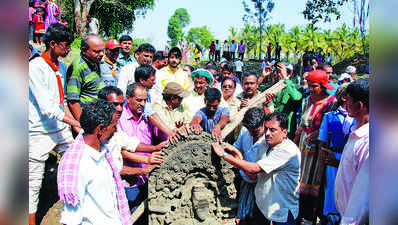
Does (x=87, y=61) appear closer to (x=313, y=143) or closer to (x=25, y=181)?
(x=313, y=143)

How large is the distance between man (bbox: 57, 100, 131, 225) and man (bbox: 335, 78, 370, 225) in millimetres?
1684

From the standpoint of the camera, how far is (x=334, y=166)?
312cm

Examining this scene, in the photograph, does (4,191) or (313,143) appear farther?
(313,143)

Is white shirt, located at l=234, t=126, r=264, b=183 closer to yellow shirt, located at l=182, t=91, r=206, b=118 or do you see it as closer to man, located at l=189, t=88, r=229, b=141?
man, located at l=189, t=88, r=229, b=141

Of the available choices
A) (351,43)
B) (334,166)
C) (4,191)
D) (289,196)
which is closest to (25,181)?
(4,191)

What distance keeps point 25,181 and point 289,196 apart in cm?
262

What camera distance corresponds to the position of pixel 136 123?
337cm

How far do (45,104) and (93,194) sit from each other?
127 centimetres

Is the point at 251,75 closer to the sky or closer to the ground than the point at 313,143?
closer to the sky

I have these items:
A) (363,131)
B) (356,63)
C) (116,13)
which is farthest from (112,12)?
(363,131)

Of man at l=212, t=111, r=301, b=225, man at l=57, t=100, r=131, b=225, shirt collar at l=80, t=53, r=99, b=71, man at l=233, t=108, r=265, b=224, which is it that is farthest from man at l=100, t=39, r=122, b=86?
man at l=212, t=111, r=301, b=225

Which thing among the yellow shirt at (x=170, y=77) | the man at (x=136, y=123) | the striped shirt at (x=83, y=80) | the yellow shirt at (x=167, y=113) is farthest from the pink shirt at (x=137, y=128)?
the yellow shirt at (x=170, y=77)

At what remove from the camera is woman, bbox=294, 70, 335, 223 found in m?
3.57

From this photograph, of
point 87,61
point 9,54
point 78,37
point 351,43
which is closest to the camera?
point 9,54
